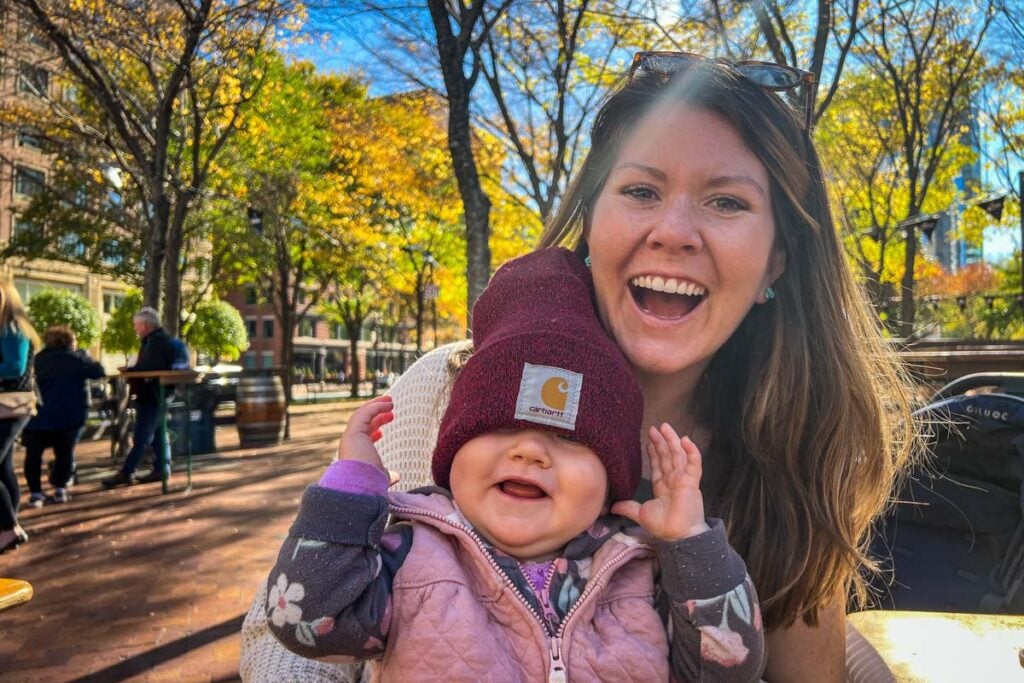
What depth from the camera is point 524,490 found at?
1.46 m

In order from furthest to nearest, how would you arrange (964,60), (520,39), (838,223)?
(964,60), (520,39), (838,223)

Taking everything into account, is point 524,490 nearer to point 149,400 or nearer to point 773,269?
point 773,269

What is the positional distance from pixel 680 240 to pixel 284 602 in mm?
1076

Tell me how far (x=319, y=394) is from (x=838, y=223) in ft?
127

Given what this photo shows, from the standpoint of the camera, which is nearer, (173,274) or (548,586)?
(548,586)

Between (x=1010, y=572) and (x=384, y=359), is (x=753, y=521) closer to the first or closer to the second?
(x=1010, y=572)

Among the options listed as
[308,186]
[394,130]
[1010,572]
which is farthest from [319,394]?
[1010,572]

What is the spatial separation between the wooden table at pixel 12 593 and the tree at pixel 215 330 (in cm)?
2936

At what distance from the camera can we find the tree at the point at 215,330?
3089cm

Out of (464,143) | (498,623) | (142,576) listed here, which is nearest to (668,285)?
(498,623)

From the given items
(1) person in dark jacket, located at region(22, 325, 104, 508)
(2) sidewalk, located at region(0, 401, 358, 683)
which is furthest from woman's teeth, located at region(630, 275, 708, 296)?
(1) person in dark jacket, located at region(22, 325, 104, 508)

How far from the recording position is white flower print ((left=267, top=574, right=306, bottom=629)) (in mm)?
1285

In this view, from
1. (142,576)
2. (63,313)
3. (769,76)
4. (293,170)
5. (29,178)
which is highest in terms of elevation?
(293,170)

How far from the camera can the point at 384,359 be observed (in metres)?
70.8
